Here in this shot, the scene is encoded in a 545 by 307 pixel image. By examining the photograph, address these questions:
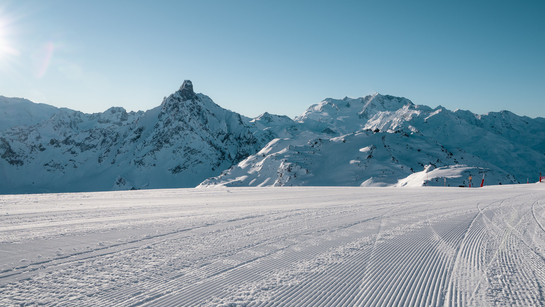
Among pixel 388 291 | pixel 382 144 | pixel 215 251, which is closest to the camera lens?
pixel 388 291

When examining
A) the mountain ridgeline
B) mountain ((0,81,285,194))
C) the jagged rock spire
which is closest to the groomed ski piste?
the mountain ridgeline

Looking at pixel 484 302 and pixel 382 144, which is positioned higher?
pixel 382 144

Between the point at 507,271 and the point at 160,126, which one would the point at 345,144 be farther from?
the point at 160,126

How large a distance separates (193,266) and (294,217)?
5296mm

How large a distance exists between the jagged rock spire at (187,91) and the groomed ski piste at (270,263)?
636ft

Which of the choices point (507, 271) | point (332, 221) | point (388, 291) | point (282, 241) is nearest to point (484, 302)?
point (388, 291)

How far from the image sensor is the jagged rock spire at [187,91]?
629 feet

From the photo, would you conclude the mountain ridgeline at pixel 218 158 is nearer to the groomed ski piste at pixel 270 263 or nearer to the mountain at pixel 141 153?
the mountain at pixel 141 153

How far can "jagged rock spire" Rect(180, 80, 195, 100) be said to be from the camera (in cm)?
19175

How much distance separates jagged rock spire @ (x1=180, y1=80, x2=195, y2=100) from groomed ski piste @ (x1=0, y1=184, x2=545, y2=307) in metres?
194

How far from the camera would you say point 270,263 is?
509cm

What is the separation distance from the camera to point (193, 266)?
16.0 ft

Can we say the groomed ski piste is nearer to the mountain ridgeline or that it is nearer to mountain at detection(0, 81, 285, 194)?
the mountain ridgeline

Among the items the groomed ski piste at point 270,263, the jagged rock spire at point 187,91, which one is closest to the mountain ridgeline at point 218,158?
the jagged rock spire at point 187,91
